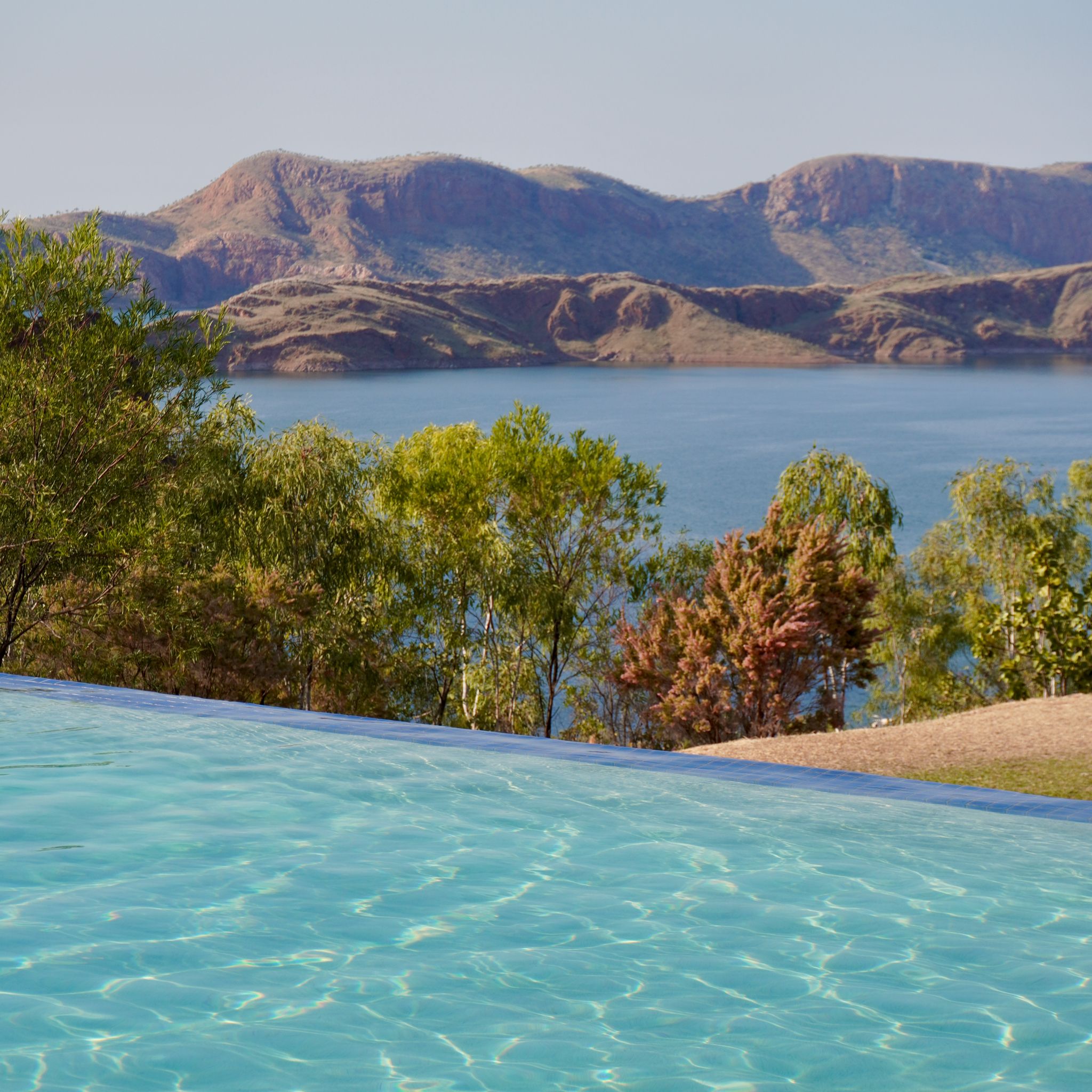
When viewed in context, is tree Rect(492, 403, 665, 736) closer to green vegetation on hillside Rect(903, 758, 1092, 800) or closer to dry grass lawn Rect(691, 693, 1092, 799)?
dry grass lawn Rect(691, 693, 1092, 799)

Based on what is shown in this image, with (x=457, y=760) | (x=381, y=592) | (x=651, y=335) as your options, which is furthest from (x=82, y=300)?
(x=651, y=335)

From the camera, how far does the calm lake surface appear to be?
57094mm

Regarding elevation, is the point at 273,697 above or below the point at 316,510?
below

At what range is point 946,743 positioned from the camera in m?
11.4

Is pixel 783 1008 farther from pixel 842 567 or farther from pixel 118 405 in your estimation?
pixel 842 567

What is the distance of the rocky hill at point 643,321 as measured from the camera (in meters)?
127

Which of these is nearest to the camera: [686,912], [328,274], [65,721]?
[686,912]

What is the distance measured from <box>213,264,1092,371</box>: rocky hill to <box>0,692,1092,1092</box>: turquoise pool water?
115703 millimetres

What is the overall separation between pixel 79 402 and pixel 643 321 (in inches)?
5805

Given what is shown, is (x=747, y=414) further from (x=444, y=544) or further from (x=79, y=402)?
(x=79, y=402)

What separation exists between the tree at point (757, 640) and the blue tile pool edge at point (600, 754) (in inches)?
380

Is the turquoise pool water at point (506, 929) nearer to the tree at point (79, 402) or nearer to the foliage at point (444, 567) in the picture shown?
the tree at point (79, 402)

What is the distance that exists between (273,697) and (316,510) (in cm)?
349

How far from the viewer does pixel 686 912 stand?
5.63 metres
